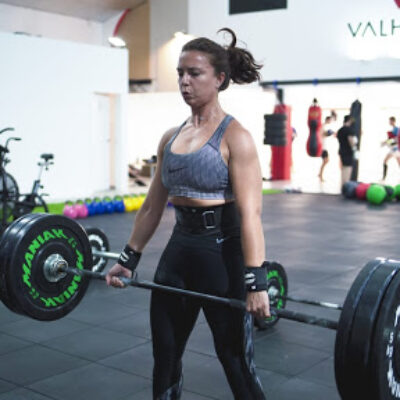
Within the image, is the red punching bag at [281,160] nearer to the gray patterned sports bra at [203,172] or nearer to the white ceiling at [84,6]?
the white ceiling at [84,6]

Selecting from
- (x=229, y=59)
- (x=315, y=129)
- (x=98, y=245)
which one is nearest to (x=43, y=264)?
(x=229, y=59)

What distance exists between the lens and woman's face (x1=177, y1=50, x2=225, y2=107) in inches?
63.2

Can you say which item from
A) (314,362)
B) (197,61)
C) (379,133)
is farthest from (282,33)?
(197,61)

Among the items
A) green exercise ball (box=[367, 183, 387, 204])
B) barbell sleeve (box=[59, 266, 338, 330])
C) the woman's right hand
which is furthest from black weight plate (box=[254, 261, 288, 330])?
green exercise ball (box=[367, 183, 387, 204])

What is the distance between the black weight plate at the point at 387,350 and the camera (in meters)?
1.36

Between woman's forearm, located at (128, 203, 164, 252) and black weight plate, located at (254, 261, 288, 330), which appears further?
black weight plate, located at (254, 261, 288, 330)

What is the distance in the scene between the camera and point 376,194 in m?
7.90

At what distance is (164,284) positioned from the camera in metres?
1.71

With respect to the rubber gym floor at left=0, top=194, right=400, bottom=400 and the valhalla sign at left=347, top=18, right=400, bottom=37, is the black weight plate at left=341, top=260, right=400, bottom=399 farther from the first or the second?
the valhalla sign at left=347, top=18, right=400, bottom=37

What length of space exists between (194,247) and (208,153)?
25 centimetres

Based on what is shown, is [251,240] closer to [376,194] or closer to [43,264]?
[43,264]

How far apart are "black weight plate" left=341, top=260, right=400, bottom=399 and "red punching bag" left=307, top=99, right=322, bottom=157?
8.36 meters

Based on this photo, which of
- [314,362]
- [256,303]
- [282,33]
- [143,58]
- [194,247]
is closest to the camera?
[256,303]

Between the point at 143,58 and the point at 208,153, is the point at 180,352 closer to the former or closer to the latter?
the point at 208,153
